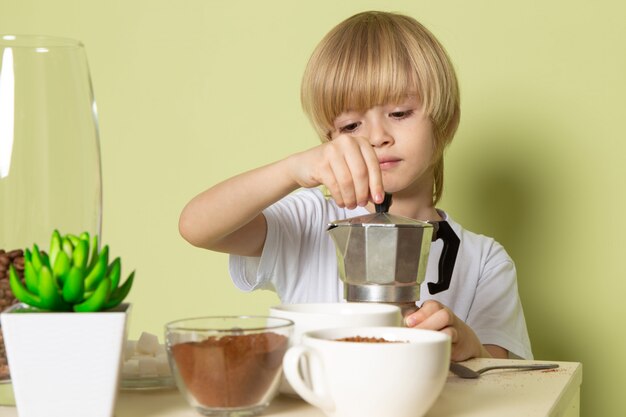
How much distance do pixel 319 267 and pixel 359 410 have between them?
859mm

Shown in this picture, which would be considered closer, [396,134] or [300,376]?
[300,376]

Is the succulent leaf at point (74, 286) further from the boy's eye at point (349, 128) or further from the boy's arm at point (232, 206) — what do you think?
the boy's eye at point (349, 128)

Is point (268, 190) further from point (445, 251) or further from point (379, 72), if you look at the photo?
point (379, 72)

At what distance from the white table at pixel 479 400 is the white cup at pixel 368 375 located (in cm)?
5

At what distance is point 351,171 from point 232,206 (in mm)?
299

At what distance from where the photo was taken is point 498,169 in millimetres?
1668

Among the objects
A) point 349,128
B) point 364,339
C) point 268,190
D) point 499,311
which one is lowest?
point 499,311

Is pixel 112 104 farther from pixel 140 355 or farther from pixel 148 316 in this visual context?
pixel 140 355

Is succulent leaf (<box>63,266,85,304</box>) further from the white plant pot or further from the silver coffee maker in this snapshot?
the silver coffee maker

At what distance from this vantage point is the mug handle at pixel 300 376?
0.58 m

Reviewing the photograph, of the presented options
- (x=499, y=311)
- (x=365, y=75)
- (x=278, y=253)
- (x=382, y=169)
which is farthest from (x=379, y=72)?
(x=499, y=311)

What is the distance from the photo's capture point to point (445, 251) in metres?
0.98

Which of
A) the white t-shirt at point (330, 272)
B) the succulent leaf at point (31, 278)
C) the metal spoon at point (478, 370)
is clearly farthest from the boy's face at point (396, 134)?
the succulent leaf at point (31, 278)

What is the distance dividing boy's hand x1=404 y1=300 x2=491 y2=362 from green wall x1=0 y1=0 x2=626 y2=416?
75 cm
